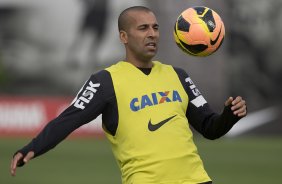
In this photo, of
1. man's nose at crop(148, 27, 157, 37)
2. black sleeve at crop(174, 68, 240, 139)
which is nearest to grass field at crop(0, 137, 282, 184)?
black sleeve at crop(174, 68, 240, 139)

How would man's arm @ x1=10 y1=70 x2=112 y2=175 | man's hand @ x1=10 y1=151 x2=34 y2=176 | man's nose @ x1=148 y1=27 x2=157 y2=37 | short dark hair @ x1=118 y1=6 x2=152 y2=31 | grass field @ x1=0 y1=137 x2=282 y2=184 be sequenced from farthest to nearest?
grass field @ x1=0 y1=137 x2=282 y2=184 → short dark hair @ x1=118 y1=6 x2=152 y2=31 → man's nose @ x1=148 y1=27 x2=157 y2=37 → man's arm @ x1=10 y1=70 x2=112 y2=175 → man's hand @ x1=10 y1=151 x2=34 y2=176

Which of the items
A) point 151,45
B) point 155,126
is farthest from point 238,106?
point 151,45

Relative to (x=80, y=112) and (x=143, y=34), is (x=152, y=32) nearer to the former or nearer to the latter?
(x=143, y=34)

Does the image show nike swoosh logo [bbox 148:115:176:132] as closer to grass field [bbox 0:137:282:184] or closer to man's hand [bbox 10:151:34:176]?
man's hand [bbox 10:151:34:176]

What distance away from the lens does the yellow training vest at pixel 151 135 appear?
6.33 m

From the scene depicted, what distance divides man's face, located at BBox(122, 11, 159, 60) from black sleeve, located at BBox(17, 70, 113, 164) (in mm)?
365

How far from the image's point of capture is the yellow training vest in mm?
6328

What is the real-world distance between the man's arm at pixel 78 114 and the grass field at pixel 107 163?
6949 millimetres

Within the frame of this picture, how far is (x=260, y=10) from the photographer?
29.5 m

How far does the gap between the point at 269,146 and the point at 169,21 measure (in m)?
5.75

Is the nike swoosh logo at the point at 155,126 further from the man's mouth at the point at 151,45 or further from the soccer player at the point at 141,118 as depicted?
the man's mouth at the point at 151,45

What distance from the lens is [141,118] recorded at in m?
6.41

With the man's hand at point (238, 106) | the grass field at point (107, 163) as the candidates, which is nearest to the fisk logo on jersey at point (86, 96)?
the man's hand at point (238, 106)

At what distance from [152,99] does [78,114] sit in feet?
1.88
